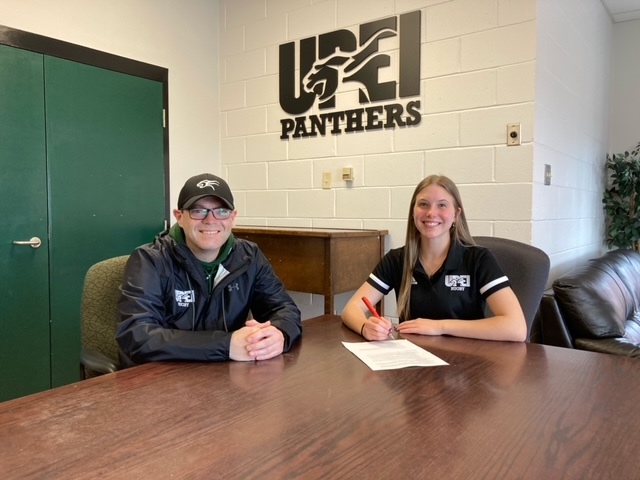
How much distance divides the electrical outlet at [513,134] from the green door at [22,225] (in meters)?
2.46

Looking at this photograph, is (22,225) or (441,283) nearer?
(441,283)

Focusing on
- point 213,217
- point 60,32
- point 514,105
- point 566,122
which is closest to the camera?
point 213,217

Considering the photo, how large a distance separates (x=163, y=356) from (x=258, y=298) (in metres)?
0.49

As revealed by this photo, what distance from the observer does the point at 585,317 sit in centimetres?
224

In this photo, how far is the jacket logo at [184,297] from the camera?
1.55 m

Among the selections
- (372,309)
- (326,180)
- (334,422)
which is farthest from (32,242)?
(334,422)

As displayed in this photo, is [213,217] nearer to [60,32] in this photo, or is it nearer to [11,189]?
[11,189]

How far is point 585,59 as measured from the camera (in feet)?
11.3

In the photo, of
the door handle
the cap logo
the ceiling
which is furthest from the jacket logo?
the ceiling

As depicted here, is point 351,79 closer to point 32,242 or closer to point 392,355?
point 32,242

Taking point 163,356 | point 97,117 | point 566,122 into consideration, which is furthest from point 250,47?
point 163,356

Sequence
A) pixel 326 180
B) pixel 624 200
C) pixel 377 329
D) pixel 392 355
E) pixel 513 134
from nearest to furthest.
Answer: pixel 392 355
pixel 377 329
pixel 513 134
pixel 326 180
pixel 624 200

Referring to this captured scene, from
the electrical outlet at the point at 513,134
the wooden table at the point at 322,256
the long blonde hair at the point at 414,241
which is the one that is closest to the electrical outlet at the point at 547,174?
the electrical outlet at the point at 513,134

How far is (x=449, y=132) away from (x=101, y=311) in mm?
1995
